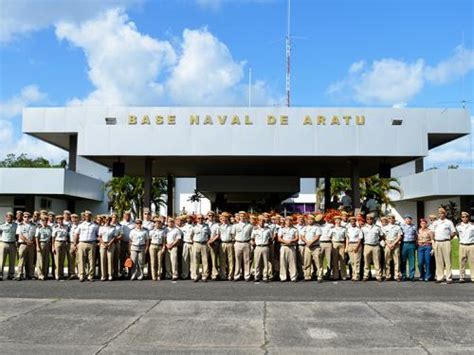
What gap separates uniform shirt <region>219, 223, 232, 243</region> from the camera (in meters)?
14.5

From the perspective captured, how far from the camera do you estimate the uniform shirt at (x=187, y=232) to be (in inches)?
572

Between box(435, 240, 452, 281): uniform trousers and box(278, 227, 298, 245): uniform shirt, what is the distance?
3.46 meters

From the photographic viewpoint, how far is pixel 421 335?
25.5 feet

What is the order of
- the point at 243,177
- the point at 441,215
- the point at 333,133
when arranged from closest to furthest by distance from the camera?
the point at 441,215 → the point at 333,133 → the point at 243,177

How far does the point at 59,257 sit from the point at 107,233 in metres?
1.42

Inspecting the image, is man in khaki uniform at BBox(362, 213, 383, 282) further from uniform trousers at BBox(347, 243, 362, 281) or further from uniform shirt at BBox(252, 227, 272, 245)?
uniform shirt at BBox(252, 227, 272, 245)

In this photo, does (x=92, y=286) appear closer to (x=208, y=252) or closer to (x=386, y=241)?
(x=208, y=252)

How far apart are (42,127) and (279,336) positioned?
25.4 meters

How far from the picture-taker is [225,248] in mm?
14547

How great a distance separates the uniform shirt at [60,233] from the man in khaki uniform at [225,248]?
4.00m

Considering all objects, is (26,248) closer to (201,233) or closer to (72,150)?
(201,233)

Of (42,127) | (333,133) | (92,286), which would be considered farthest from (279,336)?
(42,127)

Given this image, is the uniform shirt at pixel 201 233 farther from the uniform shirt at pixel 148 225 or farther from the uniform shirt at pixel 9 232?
the uniform shirt at pixel 9 232

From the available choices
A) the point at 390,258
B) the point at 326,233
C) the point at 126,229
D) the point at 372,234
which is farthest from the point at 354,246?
the point at 126,229
